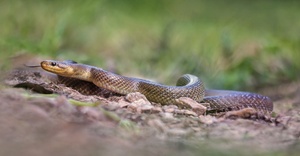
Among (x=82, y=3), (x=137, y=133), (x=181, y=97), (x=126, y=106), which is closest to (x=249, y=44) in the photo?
(x=82, y=3)

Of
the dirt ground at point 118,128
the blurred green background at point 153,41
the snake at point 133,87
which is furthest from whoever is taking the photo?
the blurred green background at point 153,41

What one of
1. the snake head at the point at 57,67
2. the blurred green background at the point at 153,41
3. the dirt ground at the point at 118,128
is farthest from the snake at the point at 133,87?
the blurred green background at the point at 153,41

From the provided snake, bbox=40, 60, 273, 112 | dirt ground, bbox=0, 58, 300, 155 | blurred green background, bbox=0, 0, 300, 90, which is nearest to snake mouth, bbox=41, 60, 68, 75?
snake, bbox=40, 60, 273, 112

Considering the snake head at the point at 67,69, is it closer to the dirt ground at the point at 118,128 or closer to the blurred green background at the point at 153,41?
the dirt ground at the point at 118,128

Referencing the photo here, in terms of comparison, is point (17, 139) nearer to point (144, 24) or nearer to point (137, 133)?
point (137, 133)

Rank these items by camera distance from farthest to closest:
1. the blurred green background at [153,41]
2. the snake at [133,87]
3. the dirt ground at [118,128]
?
the blurred green background at [153,41] → the snake at [133,87] → the dirt ground at [118,128]

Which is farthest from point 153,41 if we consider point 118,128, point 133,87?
point 118,128
